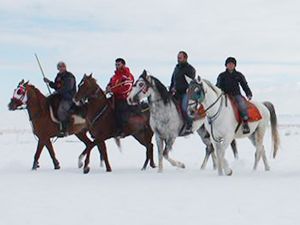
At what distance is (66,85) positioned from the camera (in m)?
14.8

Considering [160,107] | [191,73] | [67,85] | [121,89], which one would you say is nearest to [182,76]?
[191,73]

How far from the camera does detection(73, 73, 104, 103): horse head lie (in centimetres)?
1388

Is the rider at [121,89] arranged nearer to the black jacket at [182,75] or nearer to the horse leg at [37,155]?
the black jacket at [182,75]

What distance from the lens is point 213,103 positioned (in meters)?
12.7

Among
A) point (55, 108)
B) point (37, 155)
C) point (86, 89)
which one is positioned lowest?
point (37, 155)

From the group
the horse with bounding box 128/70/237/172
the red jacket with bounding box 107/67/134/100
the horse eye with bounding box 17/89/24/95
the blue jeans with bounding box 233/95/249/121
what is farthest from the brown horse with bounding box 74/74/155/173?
the blue jeans with bounding box 233/95/249/121

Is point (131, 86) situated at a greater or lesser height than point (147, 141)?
greater

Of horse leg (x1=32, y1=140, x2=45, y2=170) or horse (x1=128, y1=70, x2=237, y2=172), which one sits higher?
horse (x1=128, y1=70, x2=237, y2=172)

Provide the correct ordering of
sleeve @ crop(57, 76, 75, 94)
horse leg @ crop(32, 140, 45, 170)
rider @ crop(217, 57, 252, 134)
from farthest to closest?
sleeve @ crop(57, 76, 75, 94), horse leg @ crop(32, 140, 45, 170), rider @ crop(217, 57, 252, 134)

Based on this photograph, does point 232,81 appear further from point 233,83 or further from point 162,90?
point 162,90

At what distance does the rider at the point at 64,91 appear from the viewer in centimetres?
1485

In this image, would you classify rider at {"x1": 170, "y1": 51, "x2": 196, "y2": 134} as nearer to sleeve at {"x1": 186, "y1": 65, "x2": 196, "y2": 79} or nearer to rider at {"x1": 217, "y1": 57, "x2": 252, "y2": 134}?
sleeve at {"x1": 186, "y1": 65, "x2": 196, "y2": 79}

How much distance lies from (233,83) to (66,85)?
161 inches

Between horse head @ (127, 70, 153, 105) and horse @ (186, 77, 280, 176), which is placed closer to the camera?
horse @ (186, 77, 280, 176)
